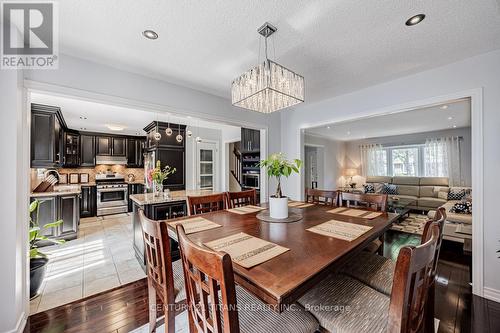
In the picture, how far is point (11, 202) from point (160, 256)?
4.48 feet

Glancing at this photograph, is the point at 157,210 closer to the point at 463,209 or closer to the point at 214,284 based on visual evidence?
the point at 214,284

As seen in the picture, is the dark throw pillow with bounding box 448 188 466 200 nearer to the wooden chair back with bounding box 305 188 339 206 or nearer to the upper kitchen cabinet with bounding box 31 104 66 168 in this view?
the wooden chair back with bounding box 305 188 339 206

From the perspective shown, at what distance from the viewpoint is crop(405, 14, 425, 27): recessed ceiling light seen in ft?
4.92

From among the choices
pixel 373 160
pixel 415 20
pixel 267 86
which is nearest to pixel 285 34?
pixel 267 86

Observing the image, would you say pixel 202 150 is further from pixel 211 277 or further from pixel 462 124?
pixel 462 124

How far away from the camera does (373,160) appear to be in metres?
7.57

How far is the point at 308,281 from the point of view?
811mm

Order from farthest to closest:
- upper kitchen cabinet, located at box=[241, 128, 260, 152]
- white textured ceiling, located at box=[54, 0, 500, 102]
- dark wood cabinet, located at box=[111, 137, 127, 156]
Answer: dark wood cabinet, located at box=[111, 137, 127, 156]
upper kitchen cabinet, located at box=[241, 128, 260, 152]
white textured ceiling, located at box=[54, 0, 500, 102]

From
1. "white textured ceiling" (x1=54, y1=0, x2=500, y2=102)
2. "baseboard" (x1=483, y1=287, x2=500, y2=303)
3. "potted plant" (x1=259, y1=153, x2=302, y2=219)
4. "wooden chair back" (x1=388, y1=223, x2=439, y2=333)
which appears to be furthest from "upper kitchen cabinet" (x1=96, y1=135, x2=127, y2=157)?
"baseboard" (x1=483, y1=287, x2=500, y2=303)

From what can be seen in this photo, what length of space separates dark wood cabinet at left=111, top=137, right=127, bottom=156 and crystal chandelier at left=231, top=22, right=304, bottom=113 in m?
5.89

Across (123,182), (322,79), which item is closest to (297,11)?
(322,79)

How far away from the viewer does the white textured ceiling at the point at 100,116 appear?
344 cm

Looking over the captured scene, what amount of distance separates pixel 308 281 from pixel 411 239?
386cm

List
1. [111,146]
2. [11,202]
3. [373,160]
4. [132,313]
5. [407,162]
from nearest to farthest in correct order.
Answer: [11,202]
[132,313]
[111,146]
[407,162]
[373,160]
